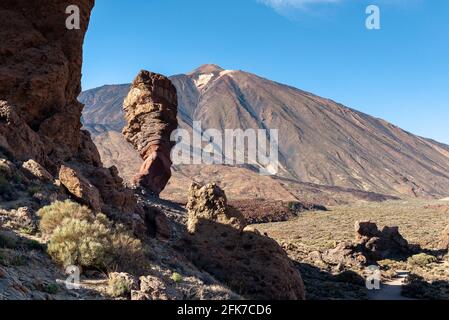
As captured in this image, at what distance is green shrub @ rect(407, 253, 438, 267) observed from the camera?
2444 cm

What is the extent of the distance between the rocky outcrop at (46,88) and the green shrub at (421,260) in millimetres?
17516

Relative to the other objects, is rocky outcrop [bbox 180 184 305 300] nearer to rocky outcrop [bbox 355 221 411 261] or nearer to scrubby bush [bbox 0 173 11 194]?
scrubby bush [bbox 0 173 11 194]

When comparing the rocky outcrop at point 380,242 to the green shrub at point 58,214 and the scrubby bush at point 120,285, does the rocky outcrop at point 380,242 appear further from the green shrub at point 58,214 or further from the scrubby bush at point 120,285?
the scrubby bush at point 120,285

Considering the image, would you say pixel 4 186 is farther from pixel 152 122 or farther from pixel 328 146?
pixel 328 146

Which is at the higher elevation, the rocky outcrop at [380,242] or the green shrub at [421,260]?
the rocky outcrop at [380,242]

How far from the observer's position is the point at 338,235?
1414 inches

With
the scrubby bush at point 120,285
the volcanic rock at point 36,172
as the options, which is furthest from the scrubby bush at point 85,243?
the volcanic rock at point 36,172

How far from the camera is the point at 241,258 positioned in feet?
37.2

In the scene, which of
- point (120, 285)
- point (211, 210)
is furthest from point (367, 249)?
point (120, 285)

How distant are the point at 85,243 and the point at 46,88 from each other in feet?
28.5

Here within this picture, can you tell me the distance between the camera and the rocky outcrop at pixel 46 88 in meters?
13.2

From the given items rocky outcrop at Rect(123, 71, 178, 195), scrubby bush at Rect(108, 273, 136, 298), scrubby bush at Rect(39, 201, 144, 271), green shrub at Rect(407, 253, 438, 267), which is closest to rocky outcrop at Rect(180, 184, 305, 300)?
scrubby bush at Rect(39, 201, 144, 271)

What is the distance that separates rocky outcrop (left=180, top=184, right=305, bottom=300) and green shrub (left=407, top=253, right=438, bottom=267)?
15.4 meters

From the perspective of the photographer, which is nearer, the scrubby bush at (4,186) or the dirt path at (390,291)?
the scrubby bush at (4,186)
